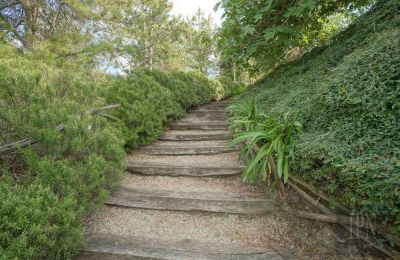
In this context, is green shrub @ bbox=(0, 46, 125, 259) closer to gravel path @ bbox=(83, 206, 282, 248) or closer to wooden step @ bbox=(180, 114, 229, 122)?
gravel path @ bbox=(83, 206, 282, 248)

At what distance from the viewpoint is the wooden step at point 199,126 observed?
4394 mm

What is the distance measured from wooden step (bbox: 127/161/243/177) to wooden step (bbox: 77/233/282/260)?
1.01 meters

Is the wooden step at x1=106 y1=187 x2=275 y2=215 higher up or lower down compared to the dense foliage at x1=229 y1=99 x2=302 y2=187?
lower down

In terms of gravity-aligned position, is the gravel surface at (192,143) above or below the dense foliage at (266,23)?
below

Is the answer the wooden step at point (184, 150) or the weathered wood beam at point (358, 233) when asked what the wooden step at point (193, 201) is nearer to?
the weathered wood beam at point (358, 233)

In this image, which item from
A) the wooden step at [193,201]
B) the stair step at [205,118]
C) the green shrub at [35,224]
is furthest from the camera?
the stair step at [205,118]

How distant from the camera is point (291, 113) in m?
2.43

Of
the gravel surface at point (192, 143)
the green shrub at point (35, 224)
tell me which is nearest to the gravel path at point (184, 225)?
the green shrub at point (35, 224)

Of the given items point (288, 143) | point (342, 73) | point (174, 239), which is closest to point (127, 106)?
point (174, 239)

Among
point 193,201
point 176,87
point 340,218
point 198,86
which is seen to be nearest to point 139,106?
point 176,87

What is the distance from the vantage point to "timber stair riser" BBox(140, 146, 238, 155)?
11.1 feet

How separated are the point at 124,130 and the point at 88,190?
151 cm

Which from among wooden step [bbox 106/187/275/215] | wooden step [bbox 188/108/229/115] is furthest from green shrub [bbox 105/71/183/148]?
wooden step [bbox 188/108/229/115]

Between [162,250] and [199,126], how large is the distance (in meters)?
2.91
